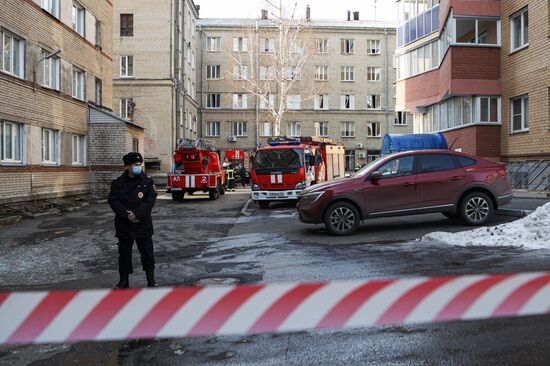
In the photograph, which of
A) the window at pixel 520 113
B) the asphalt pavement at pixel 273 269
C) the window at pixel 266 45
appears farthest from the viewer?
the window at pixel 266 45

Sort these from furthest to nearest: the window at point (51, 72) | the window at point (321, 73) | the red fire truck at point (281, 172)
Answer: the window at point (321, 73), the window at point (51, 72), the red fire truck at point (281, 172)

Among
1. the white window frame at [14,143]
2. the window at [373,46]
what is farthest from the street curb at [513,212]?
the window at [373,46]

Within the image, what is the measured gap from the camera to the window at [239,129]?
5462 cm

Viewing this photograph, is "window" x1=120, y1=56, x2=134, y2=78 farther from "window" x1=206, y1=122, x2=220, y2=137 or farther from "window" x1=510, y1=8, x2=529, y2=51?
"window" x1=510, y1=8, x2=529, y2=51

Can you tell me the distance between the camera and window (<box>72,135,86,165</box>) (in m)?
23.4

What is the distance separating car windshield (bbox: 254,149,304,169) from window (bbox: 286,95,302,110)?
34.9 metres

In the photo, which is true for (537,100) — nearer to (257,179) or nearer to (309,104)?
(257,179)

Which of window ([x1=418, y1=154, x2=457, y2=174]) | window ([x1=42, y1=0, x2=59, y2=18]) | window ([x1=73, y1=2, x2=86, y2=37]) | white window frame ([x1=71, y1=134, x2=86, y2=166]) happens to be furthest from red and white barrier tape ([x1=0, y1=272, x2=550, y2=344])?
window ([x1=73, y1=2, x2=86, y2=37])

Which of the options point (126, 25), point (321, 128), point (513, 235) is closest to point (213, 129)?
point (321, 128)

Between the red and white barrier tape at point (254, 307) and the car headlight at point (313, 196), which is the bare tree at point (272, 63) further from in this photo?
→ the red and white barrier tape at point (254, 307)

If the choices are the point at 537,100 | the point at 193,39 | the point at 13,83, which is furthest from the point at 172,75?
the point at 537,100

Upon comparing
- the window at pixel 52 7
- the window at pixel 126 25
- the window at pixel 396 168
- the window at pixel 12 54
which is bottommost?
the window at pixel 396 168

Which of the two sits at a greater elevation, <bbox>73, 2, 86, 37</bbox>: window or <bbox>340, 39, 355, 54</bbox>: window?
<bbox>340, 39, 355, 54</bbox>: window

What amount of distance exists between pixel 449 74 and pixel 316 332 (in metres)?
18.7
